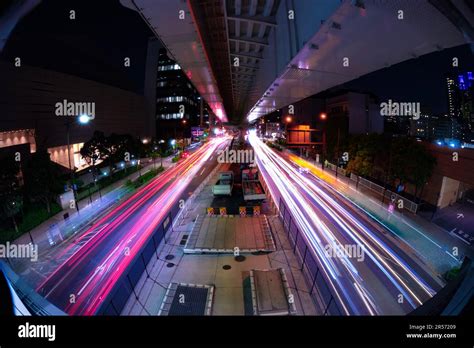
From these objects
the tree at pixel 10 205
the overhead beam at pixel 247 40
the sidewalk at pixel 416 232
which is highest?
the overhead beam at pixel 247 40

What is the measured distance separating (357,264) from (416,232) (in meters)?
5.83

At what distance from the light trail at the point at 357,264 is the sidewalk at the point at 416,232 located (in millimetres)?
934

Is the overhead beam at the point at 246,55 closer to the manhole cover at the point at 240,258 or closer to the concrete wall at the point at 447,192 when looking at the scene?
the manhole cover at the point at 240,258

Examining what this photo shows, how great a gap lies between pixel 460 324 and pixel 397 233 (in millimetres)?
10058

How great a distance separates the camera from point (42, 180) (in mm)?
15312

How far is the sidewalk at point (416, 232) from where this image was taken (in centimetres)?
882

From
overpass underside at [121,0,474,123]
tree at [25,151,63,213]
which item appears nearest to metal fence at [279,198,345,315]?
overpass underside at [121,0,474,123]

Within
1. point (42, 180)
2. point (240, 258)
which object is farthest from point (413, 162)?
point (42, 180)

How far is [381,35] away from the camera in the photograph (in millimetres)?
4215

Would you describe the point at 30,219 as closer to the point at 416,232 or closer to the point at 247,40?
the point at 247,40

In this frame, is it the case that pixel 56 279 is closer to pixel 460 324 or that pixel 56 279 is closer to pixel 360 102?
pixel 460 324

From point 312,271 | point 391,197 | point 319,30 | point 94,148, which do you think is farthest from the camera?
point 94,148

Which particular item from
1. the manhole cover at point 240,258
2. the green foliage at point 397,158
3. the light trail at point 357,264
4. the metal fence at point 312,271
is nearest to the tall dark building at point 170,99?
the green foliage at point 397,158

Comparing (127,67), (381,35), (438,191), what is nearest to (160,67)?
(127,67)
